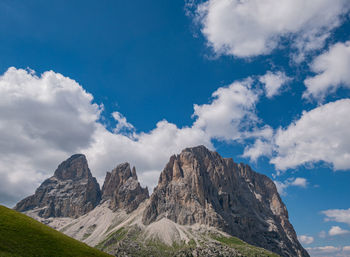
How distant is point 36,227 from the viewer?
185 feet

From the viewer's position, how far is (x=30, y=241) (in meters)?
50.2

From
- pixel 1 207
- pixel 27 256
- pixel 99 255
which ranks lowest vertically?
pixel 27 256

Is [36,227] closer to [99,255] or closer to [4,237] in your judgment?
[4,237]

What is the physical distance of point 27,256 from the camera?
45.2m

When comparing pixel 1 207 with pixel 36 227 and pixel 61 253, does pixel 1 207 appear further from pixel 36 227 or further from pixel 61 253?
pixel 61 253

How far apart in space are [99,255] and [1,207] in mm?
23194

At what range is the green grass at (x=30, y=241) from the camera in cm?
4603

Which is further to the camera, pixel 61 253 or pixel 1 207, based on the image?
pixel 1 207

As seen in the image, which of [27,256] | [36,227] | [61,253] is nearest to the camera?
[27,256]

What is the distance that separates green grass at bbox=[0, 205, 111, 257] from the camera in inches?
1812

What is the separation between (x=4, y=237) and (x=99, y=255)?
1858cm

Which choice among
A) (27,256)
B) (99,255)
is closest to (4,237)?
(27,256)

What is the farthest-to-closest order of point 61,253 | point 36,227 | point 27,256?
point 36,227, point 61,253, point 27,256

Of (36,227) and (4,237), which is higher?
(36,227)
